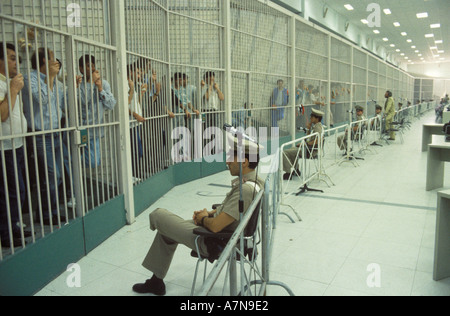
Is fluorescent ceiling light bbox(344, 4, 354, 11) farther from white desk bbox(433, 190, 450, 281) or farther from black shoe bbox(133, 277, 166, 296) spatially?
black shoe bbox(133, 277, 166, 296)

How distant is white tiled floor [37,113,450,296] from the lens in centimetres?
295

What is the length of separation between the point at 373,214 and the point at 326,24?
11396 millimetres

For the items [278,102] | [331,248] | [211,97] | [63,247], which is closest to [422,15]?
[278,102]

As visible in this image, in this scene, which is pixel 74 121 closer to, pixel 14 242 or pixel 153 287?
pixel 14 242

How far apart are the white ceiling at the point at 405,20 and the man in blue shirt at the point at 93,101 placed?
1236 centimetres

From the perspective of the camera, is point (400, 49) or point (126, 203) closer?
point (126, 203)

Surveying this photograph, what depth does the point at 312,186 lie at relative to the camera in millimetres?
6270

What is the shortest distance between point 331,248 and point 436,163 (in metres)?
3.44

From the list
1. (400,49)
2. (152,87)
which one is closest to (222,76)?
(152,87)

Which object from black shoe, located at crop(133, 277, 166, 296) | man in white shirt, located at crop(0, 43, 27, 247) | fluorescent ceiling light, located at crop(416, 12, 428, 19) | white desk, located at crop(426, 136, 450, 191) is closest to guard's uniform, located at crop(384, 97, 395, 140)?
white desk, located at crop(426, 136, 450, 191)
